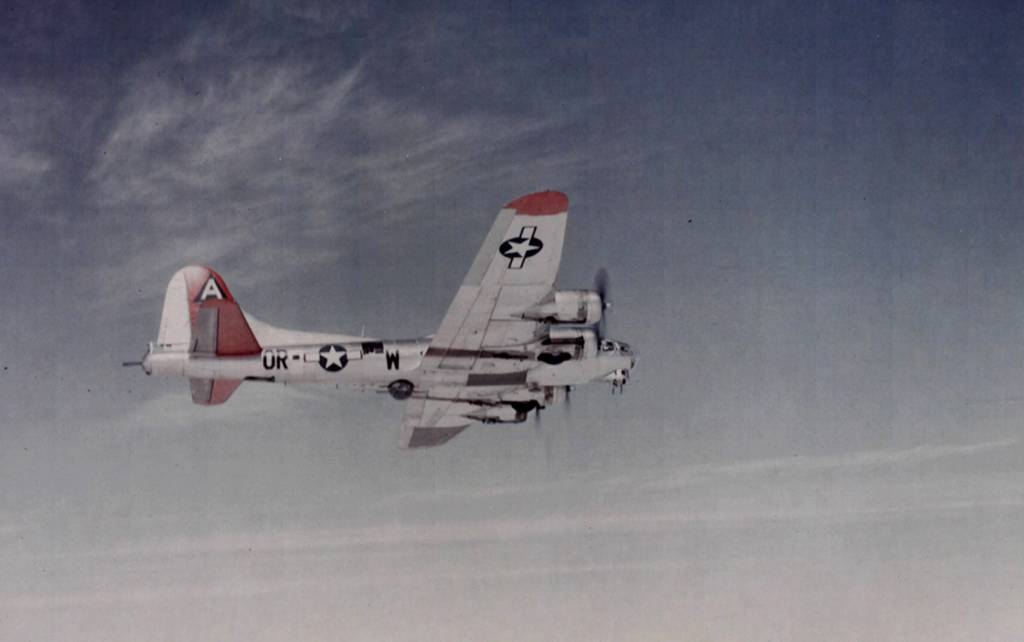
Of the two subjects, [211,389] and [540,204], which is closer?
[540,204]

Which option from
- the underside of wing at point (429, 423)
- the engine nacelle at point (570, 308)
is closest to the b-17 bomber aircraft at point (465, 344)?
the engine nacelle at point (570, 308)

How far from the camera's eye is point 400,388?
3903 centimetres

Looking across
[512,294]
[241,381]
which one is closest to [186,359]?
[241,381]

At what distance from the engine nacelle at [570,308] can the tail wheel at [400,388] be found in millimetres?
6750

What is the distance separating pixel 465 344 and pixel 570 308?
438 cm

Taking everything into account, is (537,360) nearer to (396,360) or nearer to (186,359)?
(396,360)

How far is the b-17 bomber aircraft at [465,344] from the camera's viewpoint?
3278cm

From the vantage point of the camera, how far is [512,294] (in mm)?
33906

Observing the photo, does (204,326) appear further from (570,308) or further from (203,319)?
(570,308)

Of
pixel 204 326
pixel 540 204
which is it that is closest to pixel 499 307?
pixel 540 204

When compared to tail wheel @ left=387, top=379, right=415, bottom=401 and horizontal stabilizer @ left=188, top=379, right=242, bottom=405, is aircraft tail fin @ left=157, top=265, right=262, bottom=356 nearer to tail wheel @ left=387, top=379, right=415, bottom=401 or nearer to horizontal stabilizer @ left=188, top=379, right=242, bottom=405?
horizontal stabilizer @ left=188, top=379, right=242, bottom=405

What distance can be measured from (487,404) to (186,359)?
43.5 ft

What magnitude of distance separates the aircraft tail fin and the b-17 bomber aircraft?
0.04 metres

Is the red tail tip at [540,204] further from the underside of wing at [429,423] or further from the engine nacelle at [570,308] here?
the underside of wing at [429,423]
